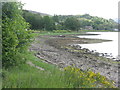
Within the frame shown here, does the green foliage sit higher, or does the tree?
the tree

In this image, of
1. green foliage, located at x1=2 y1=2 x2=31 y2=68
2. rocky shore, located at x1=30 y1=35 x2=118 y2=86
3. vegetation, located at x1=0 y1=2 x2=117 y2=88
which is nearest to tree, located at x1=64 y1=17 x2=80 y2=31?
rocky shore, located at x1=30 y1=35 x2=118 y2=86

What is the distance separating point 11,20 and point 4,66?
319 centimetres

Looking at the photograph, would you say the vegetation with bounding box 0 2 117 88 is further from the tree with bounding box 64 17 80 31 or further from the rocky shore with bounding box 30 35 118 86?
the tree with bounding box 64 17 80 31

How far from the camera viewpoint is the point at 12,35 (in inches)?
405

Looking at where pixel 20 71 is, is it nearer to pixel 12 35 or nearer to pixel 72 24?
pixel 12 35

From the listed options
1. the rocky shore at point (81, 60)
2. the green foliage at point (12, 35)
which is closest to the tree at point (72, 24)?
the rocky shore at point (81, 60)

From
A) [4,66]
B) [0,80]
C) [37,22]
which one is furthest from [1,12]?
[37,22]

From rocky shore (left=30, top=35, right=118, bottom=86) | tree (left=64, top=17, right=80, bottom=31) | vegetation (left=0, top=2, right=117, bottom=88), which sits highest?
tree (left=64, top=17, right=80, bottom=31)

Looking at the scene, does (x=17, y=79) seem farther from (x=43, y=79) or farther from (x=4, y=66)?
(x=4, y=66)

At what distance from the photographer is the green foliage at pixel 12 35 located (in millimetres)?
10242

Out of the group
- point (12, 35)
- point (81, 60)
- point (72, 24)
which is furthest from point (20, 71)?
point (72, 24)

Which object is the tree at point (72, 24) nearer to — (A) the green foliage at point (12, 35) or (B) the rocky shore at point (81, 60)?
(B) the rocky shore at point (81, 60)

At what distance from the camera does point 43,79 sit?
337 inches

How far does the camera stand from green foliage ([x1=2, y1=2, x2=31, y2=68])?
10242mm
